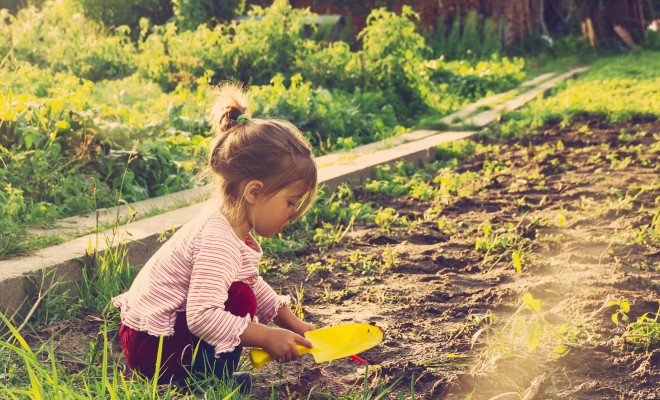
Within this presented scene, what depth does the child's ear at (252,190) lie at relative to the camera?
285 cm

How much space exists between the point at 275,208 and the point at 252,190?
101mm

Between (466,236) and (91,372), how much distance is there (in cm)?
245

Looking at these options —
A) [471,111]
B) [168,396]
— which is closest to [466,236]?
[168,396]

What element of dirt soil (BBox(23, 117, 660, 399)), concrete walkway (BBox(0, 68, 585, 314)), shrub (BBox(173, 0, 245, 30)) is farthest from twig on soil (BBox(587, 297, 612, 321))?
shrub (BBox(173, 0, 245, 30))

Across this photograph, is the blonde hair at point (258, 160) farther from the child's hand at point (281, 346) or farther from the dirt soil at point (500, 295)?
the dirt soil at point (500, 295)

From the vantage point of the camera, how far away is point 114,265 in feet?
11.9

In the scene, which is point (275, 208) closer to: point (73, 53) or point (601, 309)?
point (601, 309)

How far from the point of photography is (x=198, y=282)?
9.04 feet

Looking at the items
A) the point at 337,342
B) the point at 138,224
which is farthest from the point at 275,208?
the point at 138,224

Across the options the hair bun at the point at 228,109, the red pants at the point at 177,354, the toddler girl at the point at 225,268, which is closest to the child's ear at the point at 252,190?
the toddler girl at the point at 225,268

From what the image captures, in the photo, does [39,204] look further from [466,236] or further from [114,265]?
[466,236]

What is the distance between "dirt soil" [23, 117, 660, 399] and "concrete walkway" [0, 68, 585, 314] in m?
0.23

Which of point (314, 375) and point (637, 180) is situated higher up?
point (314, 375)

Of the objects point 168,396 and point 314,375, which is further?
point 314,375
